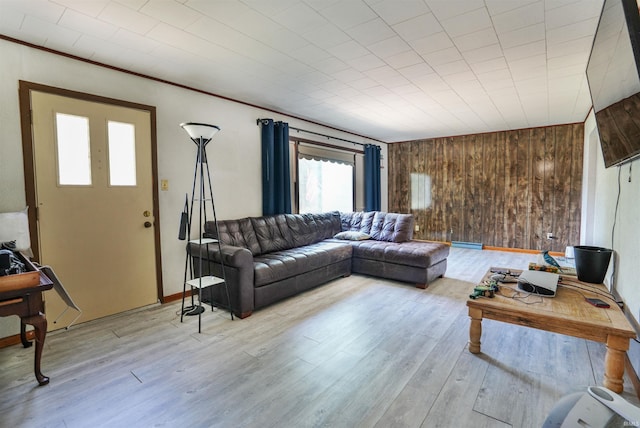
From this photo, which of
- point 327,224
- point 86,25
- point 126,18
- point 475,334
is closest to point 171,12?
point 126,18

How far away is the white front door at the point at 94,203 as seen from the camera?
105 inches

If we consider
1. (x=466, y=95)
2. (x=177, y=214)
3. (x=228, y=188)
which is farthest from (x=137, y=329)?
(x=466, y=95)

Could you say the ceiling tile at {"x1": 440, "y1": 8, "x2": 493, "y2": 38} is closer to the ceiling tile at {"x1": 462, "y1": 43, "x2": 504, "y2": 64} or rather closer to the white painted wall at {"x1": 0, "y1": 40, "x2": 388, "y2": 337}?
the ceiling tile at {"x1": 462, "y1": 43, "x2": 504, "y2": 64}

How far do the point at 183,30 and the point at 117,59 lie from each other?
0.94 metres

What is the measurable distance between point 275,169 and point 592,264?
3.65 m

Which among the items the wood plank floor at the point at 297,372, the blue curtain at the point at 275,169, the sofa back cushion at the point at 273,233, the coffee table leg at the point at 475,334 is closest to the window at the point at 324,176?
the blue curtain at the point at 275,169

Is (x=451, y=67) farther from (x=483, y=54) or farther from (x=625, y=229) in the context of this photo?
(x=625, y=229)

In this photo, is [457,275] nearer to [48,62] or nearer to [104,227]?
[104,227]

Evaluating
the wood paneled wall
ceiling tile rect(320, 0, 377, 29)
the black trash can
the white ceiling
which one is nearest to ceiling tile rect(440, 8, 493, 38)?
the white ceiling

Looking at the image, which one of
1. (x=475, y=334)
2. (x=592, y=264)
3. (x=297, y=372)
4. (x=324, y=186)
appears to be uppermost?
(x=324, y=186)

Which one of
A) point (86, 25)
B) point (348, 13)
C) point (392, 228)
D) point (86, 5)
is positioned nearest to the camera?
point (86, 5)

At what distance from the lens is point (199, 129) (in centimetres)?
284

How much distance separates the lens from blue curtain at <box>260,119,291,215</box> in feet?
14.6

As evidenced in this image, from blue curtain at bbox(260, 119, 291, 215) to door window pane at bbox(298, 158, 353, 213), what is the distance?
563 millimetres
